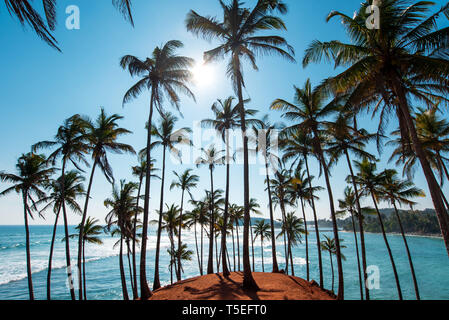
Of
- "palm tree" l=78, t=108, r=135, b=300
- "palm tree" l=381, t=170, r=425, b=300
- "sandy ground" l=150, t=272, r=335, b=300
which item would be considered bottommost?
"sandy ground" l=150, t=272, r=335, b=300

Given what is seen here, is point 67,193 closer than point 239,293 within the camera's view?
No

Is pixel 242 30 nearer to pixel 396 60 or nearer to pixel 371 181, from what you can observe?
pixel 396 60

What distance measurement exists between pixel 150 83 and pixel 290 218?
24.1m

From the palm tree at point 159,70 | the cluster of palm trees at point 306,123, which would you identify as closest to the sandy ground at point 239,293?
the cluster of palm trees at point 306,123

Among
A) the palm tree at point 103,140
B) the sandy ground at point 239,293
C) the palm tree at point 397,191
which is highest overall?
the palm tree at point 103,140

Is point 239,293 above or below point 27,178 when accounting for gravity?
below

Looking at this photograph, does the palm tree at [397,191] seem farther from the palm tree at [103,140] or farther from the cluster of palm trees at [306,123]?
the palm tree at [103,140]

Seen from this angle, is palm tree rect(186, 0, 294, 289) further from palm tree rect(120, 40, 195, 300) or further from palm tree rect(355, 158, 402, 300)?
palm tree rect(355, 158, 402, 300)

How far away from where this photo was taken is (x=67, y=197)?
628 inches

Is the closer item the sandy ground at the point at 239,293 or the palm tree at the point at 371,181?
the sandy ground at the point at 239,293

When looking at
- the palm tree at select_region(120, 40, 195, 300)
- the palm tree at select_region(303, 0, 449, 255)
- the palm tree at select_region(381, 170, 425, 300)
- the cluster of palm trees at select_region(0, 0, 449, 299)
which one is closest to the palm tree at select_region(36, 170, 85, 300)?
the cluster of palm trees at select_region(0, 0, 449, 299)

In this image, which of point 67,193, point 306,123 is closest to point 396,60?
point 306,123

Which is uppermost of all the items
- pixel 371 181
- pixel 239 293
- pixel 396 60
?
pixel 396 60
